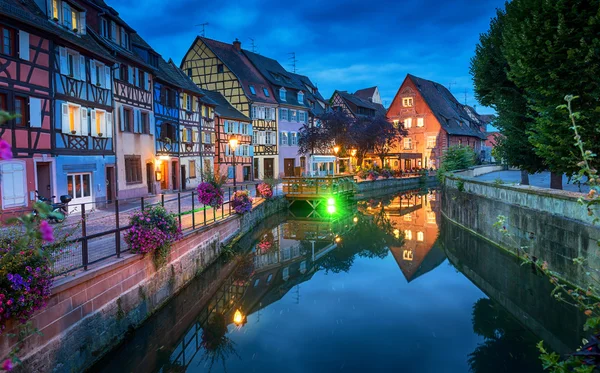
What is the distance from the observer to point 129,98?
77.8ft

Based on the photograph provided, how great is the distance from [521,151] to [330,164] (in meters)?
38.5

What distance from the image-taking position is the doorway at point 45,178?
671 inches

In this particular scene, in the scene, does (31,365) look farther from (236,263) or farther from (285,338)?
(236,263)

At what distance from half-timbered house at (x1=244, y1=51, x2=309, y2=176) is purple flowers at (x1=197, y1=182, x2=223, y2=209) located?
98.6ft

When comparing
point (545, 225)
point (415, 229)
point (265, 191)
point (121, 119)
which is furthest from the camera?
point (265, 191)

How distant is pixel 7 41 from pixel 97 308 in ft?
39.0

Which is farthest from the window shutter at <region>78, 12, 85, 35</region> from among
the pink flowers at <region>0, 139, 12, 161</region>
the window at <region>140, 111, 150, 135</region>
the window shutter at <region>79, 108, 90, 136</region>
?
the pink flowers at <region>0, 139, 12, 161</region>

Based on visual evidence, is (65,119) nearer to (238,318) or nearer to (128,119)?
(128,119)

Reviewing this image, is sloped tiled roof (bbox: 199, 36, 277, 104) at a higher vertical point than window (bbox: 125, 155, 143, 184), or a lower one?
higher

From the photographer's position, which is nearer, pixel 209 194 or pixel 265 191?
pixel 209 194

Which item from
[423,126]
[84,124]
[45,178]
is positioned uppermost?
[423,126]

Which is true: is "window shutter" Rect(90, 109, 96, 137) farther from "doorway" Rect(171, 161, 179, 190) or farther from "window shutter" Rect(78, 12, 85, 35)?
"doorway" Rect(171, 161, 179, 190)

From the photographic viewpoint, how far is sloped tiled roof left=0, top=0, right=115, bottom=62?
14.7 metres

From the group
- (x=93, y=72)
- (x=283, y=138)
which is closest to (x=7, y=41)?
(x=93, y=72)
